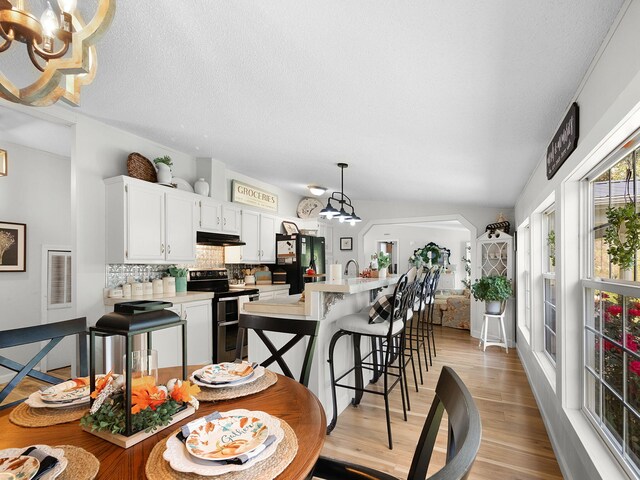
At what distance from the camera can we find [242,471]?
2.79 ft

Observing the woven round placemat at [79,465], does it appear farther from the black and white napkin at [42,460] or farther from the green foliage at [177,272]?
the green foliage at [177,272]

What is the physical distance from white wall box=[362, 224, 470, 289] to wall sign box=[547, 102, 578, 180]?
8070 millimetres

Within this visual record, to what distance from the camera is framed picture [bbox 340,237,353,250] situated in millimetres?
7301

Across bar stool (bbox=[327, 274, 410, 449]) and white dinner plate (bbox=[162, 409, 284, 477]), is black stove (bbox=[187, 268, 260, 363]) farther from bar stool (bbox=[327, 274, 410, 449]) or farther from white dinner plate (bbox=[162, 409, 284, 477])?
white dinner plate (bbox=[162, 409, 284, 477])

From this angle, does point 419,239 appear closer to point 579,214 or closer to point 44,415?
point 579,214

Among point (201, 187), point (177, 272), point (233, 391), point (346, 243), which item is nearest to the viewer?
point (233, 391)

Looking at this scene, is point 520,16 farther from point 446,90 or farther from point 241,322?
point 241,322

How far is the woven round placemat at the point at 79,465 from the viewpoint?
2.69ft

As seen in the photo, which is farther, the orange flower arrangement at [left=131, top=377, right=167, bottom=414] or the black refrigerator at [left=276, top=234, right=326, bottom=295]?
the black refrigerator at [left=276, top=234, right=326, bottom=295]

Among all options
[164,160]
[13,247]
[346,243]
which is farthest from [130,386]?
[346,243]

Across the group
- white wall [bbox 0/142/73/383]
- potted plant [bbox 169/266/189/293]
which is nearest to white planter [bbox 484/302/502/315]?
potted plant [bbox 169/266/189/293]

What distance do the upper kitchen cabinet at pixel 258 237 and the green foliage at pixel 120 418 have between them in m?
4.17

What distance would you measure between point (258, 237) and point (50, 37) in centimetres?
438

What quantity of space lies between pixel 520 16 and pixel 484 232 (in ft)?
16.5
